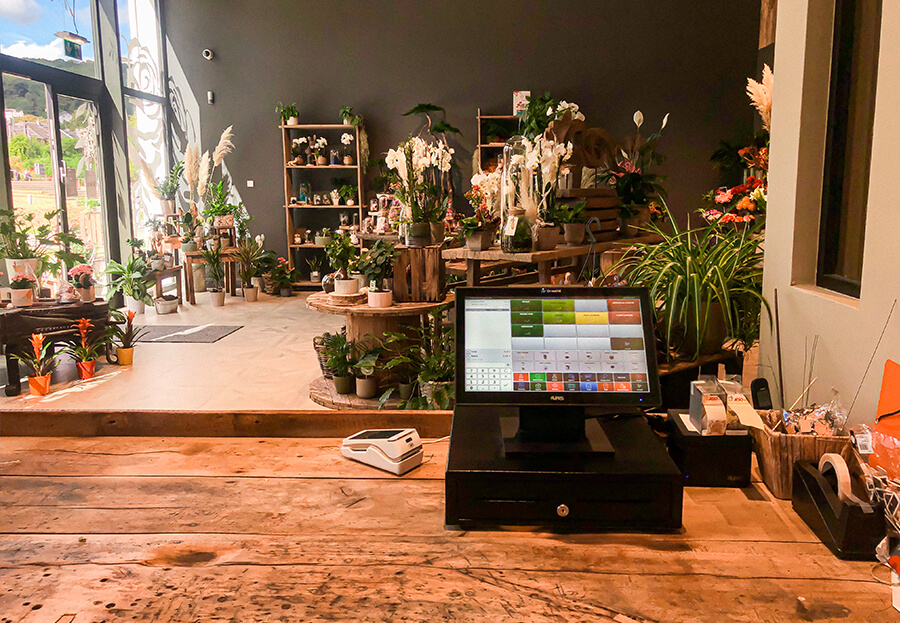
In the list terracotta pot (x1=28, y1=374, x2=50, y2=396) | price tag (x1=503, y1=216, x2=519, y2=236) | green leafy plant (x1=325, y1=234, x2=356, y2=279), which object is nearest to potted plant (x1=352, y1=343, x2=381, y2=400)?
green leafy plant (x1=325, y1=234, x2=356, y2=279)

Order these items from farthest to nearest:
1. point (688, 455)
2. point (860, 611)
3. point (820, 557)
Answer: point (688, 455) < point (820, 557) < point (860, 611)

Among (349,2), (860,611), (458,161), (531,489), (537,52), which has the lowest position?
(860,611)

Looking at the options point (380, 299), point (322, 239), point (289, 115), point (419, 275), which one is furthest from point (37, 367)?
point (289, 115)

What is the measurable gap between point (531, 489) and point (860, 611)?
600mm

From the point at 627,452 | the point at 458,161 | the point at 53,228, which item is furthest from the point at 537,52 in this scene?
the point at 627,452

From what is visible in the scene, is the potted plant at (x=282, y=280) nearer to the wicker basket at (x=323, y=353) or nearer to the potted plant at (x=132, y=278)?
the potted plant at (x=132, y=278)

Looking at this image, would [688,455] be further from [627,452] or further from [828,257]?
[828,257]

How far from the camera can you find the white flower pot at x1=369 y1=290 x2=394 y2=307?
4.30 m

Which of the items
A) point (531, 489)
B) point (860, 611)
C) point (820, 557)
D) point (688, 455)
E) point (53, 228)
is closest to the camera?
point (860, 611)

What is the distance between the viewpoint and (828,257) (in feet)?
6.32

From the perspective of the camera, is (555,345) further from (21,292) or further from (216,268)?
(216,268)

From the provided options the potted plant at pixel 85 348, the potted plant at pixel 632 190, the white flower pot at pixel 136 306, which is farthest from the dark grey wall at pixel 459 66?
the potted plant at pixel 85 348

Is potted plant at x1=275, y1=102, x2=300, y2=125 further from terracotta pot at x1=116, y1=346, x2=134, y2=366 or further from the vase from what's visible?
the vase

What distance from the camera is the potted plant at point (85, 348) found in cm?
538
